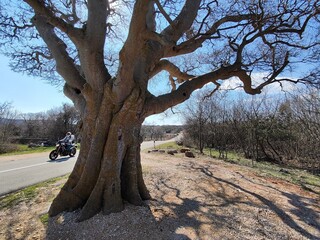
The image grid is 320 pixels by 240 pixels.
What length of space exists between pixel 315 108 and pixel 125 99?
41.8 ft

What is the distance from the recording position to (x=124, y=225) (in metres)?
3.32

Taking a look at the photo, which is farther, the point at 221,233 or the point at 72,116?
the point at 72,116

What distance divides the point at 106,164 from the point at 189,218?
67.2 inches

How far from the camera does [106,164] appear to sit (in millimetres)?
3861

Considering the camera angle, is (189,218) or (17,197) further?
(17,197)

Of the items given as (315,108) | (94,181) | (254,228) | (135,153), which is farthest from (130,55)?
(315,108)

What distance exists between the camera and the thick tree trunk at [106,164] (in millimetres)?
3803

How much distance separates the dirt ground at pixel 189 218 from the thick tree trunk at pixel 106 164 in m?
0.23

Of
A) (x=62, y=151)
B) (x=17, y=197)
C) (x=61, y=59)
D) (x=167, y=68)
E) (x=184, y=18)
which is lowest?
(x=17, y=197)

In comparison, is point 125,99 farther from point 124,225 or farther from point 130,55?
point 124,225

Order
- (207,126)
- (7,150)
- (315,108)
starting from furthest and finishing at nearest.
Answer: (207,126), (7,150), (315,108)

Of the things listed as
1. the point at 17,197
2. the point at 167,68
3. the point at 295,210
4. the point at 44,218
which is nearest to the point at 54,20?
the point at 167,68

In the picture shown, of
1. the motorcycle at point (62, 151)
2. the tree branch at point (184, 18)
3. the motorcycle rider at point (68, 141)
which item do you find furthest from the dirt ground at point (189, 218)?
the motorcycle rider at point (68, 141)

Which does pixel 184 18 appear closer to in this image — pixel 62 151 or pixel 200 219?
pixel 200 219
